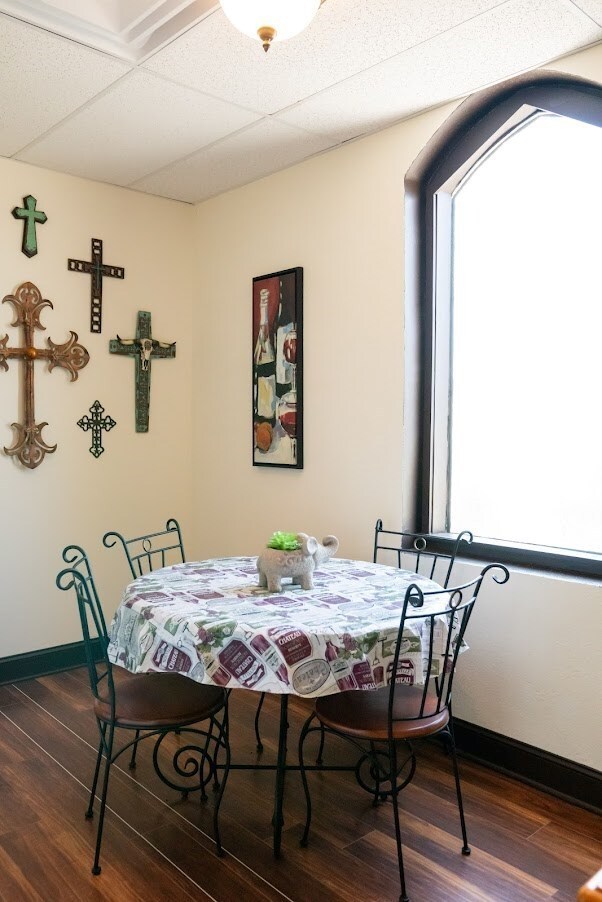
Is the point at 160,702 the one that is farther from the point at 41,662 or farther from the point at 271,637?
the point at 41,662

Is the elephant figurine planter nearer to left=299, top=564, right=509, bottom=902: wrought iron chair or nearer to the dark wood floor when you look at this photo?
left=299, top=564, right=509, bottom=902: wrought iron chair

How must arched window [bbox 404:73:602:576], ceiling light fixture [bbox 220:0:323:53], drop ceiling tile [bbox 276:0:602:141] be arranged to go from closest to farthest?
ceiling light fixture [bbox 220:0:323:53], drop ceiling tile [bbox 276:0:602:141], arched window [bbox 404:73:602:576]

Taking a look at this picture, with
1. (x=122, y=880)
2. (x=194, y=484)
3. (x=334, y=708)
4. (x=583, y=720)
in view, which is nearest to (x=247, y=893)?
(x=122, y=880)

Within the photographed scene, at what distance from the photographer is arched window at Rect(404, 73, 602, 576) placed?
8.84 ft

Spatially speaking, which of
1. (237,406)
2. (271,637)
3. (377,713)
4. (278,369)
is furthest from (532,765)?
(237,406)

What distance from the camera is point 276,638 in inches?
78.0

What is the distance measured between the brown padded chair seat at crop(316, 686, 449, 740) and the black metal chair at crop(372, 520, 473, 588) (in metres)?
0.70

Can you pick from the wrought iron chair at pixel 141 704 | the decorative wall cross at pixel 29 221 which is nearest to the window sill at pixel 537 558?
the wrought iron chair at pixel 141 704

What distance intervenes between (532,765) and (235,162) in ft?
9.81

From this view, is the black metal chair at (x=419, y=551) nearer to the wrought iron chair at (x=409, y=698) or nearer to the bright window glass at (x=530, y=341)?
the bright window glass at (x=530, y=341)

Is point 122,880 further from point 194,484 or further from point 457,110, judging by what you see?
point 457,110

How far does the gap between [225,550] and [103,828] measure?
1.91 meters

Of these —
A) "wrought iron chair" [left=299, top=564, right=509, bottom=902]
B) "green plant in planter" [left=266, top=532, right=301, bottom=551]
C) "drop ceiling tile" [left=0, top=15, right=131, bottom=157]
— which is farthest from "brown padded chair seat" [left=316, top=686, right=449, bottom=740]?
"drop ceiling tile" [left=0, top=15, right=131, bottom=157]

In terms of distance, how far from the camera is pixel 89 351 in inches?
153
